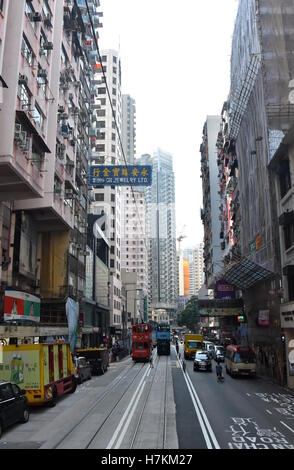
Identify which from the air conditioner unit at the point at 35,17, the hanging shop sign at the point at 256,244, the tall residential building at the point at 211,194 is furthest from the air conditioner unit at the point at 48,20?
the tall residential building at the point at 211,194

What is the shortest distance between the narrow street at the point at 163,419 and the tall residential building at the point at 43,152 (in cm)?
753

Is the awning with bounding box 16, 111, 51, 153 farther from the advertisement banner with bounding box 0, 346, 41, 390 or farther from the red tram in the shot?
the red tram

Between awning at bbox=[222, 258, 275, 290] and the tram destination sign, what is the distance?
1331 centimetres

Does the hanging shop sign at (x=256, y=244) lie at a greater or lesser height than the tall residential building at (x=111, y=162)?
lesser

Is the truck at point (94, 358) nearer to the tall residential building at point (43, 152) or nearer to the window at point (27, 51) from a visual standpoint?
the tall residential building at point (43, 152)

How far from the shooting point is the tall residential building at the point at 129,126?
508 feet

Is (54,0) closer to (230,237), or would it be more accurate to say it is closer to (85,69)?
(85,69)

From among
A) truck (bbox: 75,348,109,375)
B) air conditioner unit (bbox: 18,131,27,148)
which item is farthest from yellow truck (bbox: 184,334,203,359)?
air conditioner unit (bbox: 18,131,27,148)

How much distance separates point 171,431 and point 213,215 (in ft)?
221

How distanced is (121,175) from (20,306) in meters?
10.2

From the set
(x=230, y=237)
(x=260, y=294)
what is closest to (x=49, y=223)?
(x=260, y=294)

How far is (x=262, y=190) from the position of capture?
104 ft

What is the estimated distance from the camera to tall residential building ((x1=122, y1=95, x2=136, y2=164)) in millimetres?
154875

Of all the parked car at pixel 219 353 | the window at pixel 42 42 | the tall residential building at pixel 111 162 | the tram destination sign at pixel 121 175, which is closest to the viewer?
the tram destination sign at pixel 121 175
